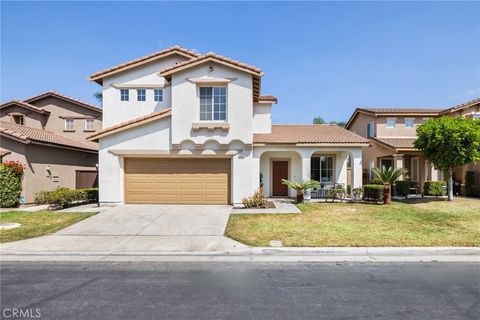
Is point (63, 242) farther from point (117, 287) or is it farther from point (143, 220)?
point (117, 287)

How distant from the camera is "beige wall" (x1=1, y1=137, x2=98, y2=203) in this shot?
15.8 m

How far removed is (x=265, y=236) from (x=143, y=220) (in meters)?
5.25

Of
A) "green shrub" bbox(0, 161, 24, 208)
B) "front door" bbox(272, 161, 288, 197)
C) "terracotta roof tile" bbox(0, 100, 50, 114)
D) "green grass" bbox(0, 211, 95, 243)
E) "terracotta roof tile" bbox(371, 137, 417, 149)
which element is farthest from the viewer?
"terracotta roof tile" bbox(0, 100, 50, 114)

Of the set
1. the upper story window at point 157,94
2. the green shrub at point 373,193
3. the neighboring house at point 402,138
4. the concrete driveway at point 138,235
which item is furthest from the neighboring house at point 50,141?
the neighboring house at point 402,138

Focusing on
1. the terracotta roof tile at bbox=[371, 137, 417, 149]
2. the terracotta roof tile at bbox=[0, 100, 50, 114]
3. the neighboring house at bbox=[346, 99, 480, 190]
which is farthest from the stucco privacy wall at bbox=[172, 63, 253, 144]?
the terracotta roof tile at bbox=[0, 100, 50, 114]

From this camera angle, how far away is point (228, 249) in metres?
8.02

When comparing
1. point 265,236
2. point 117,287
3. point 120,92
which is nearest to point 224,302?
point 117,287

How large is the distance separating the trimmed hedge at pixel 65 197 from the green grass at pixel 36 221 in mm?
952

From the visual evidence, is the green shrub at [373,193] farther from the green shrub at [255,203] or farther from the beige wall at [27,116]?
the beige wall at [27,116]

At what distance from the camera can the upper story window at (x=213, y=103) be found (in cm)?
1499

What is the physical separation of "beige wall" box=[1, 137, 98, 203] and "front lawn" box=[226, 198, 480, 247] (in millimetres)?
11893
